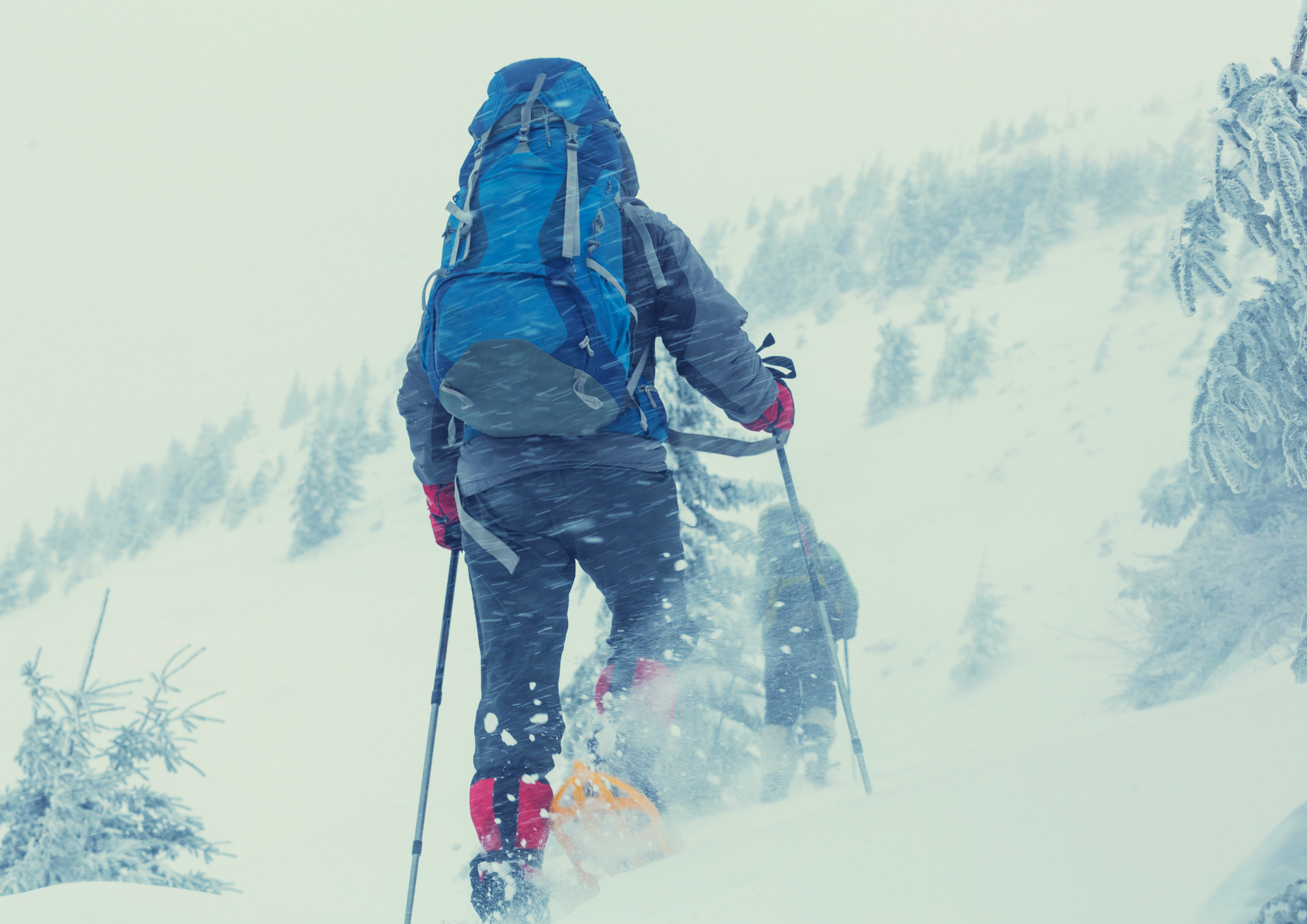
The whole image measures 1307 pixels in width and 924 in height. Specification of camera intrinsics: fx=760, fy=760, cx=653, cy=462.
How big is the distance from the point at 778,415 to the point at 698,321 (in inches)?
22.5

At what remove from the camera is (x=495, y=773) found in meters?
2.19

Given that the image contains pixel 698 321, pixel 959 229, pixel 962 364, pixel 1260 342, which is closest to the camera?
pixel 698 321

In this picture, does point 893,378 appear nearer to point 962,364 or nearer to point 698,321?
point 962,364

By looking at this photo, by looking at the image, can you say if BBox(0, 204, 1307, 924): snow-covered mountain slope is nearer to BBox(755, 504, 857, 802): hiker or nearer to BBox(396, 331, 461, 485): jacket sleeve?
BBox(755, 504, 857, 802): hiker

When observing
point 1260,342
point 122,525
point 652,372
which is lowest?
point 652,372

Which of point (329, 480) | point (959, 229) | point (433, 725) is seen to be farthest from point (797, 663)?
point (959, 229)

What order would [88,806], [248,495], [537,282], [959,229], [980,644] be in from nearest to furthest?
[537,282] → [88,806] → [980,644] → [959,229] → [248,495]

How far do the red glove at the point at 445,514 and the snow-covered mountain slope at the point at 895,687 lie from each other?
1.15m

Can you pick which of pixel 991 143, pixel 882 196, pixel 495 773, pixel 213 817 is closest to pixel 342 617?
pixel 213 817

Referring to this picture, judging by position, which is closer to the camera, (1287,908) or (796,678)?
(1287,908)

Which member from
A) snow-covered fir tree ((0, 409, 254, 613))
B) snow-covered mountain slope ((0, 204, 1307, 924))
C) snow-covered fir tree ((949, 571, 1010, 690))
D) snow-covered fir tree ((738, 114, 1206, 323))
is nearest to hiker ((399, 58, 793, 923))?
snow-covered mountain slope ((0, 204, 1307, 924))

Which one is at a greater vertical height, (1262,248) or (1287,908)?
(1262,248)

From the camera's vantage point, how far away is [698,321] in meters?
2.25

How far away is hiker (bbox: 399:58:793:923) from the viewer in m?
1.94
